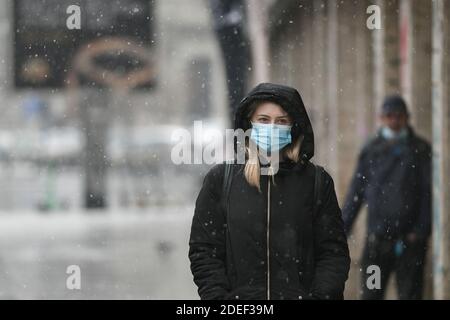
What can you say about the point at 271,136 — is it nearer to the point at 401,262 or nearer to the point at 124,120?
the point at 401,262

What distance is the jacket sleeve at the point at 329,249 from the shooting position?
11.3 feet

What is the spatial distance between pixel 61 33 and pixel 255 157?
35.6 ft

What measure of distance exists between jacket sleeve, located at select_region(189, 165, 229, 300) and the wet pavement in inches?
210

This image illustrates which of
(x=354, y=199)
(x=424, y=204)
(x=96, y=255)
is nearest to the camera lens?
(x=354, y=199)

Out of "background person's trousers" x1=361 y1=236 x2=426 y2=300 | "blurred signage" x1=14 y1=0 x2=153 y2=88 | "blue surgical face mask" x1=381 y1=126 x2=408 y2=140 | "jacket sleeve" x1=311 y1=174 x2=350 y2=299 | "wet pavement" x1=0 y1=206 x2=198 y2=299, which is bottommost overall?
"wet pavement" x1=0 y1=206 x2=198 y2=299

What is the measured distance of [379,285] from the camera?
6.90 m

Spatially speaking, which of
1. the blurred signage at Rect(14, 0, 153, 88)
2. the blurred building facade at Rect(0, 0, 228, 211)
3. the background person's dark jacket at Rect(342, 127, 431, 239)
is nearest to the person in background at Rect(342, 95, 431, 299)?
the background person's dark jacket at Rect(342, 127, 431, 239)

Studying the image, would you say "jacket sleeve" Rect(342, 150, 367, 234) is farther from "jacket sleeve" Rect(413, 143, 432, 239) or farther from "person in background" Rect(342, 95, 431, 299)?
"jacket sleeve" Rect(413, 143, 432, 239)

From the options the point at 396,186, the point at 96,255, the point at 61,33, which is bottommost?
the point at 96,255

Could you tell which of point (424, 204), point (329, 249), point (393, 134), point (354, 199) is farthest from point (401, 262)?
point (329, 249)

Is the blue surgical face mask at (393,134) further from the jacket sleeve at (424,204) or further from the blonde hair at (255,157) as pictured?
the blonde hair at (255,157)

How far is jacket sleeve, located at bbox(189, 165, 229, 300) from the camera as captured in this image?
3420mm

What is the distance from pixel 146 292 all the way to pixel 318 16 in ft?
16.1

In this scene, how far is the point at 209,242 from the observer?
3.42 m
